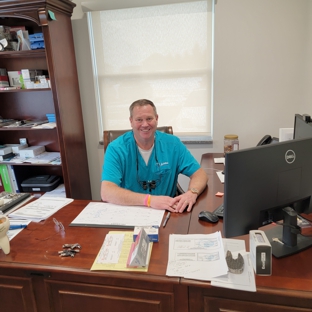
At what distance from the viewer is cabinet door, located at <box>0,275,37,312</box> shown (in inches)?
43.2

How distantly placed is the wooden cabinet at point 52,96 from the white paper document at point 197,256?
1681 millimetres

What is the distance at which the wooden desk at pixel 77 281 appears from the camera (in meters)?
0.97

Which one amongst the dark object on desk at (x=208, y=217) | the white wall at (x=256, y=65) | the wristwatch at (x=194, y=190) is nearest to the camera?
the dark object on desk at (x=208, y=217)

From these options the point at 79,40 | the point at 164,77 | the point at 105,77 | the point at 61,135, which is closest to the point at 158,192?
the point at 61,135

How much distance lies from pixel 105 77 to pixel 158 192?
143 centimetres

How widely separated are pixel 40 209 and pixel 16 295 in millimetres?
458

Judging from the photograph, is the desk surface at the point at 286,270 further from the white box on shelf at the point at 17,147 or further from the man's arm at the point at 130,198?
the white box on shelf at the point at 17,147

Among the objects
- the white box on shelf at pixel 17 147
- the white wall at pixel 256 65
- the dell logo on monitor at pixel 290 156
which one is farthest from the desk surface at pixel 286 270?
the white box on shelf at pixel 17 147

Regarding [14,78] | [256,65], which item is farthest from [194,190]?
[14,78]

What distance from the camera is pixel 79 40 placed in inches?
103

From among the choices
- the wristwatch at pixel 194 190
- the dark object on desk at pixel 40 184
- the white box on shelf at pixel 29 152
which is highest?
the white box on shelf at pixel 29 152

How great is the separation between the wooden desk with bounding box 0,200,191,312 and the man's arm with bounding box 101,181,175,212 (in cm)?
20

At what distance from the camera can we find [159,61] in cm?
259

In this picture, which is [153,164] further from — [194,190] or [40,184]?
[40,184]
